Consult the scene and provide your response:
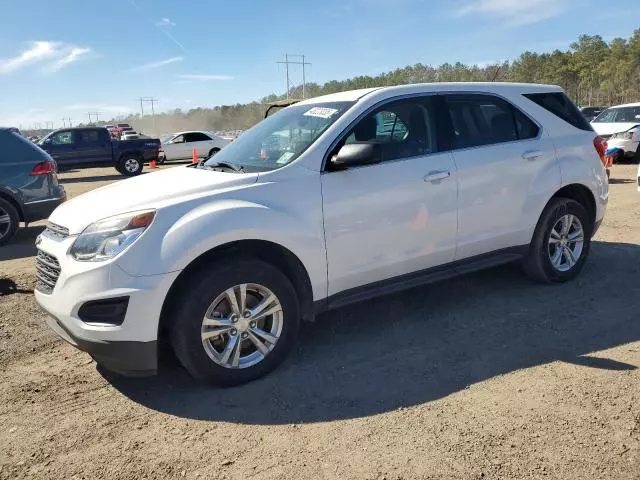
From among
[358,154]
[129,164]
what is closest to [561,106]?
[358,154]

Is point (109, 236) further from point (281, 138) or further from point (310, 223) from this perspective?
point (281, 138)

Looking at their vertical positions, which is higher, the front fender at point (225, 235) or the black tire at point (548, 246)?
the front fender at point (225, 235)

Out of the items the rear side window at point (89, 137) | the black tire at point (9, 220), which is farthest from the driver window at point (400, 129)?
the rear side window at point (89, 137)

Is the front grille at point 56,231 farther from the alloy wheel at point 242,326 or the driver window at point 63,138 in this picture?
the driver window at point 63,138

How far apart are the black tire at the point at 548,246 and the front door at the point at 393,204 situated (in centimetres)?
107

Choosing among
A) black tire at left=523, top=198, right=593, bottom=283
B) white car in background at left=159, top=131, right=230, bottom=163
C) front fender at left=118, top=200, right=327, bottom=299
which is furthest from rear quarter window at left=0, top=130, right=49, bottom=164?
white car in background at left=159, top=131, right=230, bottom=163

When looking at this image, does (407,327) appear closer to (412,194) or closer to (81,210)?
(412,194)

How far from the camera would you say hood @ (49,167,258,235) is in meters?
3.36

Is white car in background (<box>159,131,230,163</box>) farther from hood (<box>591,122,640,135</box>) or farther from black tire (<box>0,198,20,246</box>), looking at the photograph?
black tire (<box>0,198,20,246</box>)

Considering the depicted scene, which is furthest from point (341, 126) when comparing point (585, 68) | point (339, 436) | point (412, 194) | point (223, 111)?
point (223, 111)

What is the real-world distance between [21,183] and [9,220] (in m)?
0.57

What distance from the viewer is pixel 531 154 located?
473 cm

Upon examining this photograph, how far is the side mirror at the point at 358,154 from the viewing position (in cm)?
361

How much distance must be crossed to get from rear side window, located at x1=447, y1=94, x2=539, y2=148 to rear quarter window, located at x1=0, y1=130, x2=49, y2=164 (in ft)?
21.0
